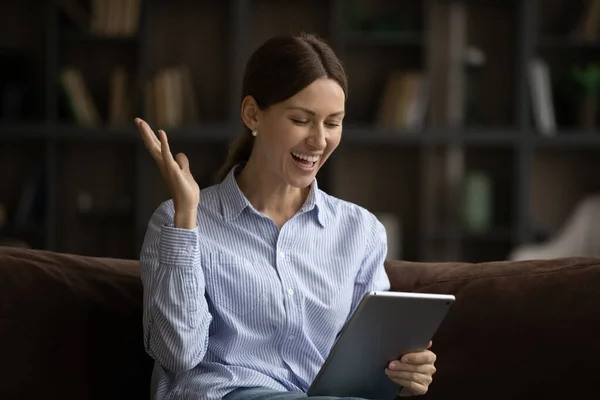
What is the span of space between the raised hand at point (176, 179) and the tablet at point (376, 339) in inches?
13.3

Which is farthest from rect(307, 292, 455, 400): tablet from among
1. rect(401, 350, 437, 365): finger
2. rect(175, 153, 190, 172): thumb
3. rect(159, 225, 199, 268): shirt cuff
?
rect(175, 153, 190, 172): thumb

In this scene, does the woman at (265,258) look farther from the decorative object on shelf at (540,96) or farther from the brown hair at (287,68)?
the decorative object on shelf at (540,96)

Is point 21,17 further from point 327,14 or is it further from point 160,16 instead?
point 327,14

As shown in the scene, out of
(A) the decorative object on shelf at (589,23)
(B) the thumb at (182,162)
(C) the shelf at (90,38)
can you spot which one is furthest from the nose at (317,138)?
(A) the decorative object on shelf at (589,23)

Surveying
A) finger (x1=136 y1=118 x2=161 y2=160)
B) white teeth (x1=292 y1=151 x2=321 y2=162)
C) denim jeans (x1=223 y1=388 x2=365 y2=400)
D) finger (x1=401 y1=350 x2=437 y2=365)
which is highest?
finger (x1=136 y1=118 x2=161 y2=160)

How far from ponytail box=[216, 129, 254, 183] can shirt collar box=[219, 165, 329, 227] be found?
0.03 meters

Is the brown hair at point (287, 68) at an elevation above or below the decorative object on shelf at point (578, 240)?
above

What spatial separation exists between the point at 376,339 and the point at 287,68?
0.53m

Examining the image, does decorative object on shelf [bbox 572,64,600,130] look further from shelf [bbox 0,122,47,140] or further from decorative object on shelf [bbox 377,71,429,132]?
shelf [bbox 0,122,47,140]

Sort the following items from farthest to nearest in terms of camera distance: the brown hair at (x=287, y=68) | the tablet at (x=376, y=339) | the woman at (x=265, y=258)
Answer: the brown hair at (x=287, y=68)
the woman at (x=265, y=258)
the tablet at (x=376, y=339)

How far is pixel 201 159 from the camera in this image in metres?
5.79

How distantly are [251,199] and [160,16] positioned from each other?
155 inches

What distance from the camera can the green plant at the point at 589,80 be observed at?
546 cm

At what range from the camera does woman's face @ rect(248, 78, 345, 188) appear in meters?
1.95
